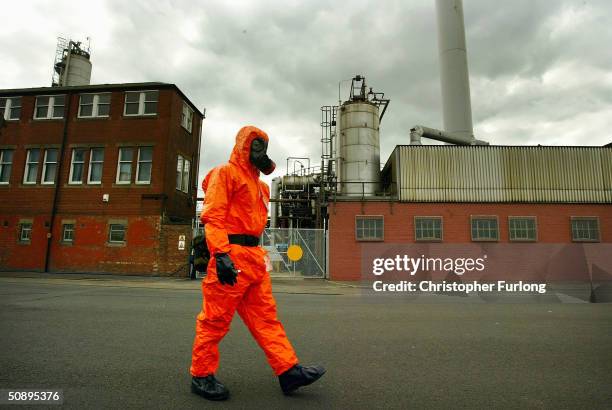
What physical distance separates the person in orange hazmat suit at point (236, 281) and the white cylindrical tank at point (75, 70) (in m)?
34.3

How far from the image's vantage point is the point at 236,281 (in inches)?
110

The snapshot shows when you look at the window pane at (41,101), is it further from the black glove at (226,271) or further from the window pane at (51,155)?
the black glove at (226,271)

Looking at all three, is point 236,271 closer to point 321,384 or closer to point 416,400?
point 321,384

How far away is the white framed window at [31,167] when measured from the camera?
21388 mm

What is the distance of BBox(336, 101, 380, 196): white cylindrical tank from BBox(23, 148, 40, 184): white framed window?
16.9 m

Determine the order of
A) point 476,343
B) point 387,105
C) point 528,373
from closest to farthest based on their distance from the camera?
1. point 528,373
2. point 476,343
3. point 387,105

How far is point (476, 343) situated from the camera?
4777 mm

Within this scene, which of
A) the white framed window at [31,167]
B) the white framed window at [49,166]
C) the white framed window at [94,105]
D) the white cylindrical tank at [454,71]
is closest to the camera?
the white framed window at [49,166]

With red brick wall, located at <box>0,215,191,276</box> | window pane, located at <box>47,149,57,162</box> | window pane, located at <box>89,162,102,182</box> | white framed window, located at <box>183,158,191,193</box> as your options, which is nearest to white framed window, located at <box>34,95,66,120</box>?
window pane, located at <box>47,149,57,162</box>

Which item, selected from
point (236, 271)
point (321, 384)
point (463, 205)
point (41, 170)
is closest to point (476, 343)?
point (321, 384)

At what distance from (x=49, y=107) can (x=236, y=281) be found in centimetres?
2465

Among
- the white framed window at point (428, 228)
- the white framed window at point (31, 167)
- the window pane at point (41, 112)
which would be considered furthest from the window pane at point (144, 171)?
the white framed window at point (428, 228)

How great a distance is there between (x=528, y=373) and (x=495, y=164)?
18417 millimetres

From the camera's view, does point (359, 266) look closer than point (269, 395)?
No
